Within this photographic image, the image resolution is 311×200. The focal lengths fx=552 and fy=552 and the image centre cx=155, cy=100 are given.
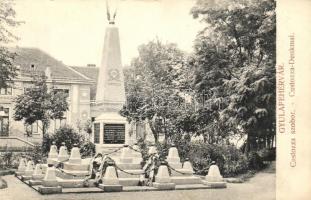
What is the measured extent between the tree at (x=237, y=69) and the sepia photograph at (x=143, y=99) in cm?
2

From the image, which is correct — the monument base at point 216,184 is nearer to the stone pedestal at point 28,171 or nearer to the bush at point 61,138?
the bush at point 61,138

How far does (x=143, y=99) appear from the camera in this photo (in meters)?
7.86

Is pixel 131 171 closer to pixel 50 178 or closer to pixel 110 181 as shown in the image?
pixel 110 181

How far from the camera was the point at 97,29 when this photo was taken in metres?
6.94

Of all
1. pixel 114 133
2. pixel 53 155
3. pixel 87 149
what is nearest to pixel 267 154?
pixel 114 133

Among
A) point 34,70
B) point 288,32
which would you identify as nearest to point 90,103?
point 34,70

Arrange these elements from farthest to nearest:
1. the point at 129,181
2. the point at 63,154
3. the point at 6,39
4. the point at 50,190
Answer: the point at 63,154, the point at 129,181, the point at 50,190, the point at 6,39

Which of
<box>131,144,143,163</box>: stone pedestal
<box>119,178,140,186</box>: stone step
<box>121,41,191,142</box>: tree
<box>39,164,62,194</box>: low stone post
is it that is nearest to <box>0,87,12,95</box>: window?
<box>39,164,62,194</box>: low stone post

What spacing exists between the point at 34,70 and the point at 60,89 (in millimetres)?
482

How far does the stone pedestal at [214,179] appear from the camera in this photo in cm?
759

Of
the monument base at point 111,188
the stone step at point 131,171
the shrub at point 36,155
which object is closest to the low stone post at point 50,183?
the shrub at point 36,155

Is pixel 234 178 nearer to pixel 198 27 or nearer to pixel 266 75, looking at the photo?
pixel 266 75

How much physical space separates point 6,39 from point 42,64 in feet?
1.87

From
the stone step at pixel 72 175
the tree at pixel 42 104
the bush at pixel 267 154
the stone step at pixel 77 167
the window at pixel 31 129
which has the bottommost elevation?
the stone step at pixel 72 175
